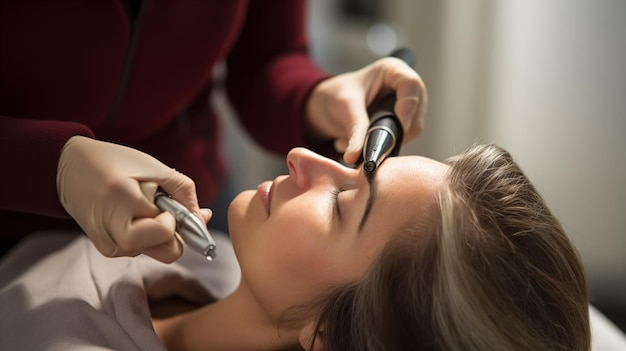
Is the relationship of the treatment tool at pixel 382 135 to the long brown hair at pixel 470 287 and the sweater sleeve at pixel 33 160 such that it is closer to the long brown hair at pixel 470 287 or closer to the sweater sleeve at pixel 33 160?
the long brown hair at pixel 470 287

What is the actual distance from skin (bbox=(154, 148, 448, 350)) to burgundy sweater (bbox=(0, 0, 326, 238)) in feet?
0.68

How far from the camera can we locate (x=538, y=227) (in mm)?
775

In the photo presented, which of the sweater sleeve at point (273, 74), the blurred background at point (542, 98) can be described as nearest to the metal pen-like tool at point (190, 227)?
the sweater sleeve at point (273, 74)

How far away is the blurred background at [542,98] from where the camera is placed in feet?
6.34

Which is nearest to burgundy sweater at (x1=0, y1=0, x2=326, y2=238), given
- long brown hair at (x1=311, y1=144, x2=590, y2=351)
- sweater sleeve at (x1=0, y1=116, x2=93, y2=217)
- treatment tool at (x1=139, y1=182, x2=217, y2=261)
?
sweater sleeve at (x1=0, y1=116, x2=93, y2=217)

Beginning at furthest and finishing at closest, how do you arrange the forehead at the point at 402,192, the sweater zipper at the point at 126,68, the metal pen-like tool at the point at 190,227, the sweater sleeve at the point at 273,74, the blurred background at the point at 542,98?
the blurred background at the point at 542,98 → the sweater sleeve at the point at 273,74 → the sweater zipper at the point at 126,68 → the forehead at the point at 402,192 → the metal pen-like tool at the point at 190,227

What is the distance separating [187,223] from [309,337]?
0.20m

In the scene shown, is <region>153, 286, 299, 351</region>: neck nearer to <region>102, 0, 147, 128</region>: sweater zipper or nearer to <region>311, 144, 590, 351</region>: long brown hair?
<region>311, 144, 590, 351</region>: long brown hair

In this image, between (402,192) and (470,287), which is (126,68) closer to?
(402,192)

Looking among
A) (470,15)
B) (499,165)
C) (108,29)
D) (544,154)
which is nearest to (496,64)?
(470,15)

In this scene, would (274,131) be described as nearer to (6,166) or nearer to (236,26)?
(236,26)

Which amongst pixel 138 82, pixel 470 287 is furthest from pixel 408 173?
pixel 138 82

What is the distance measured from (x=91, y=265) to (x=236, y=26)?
0.38 m

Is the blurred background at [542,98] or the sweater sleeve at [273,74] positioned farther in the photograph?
the blurred background at [542,98]
